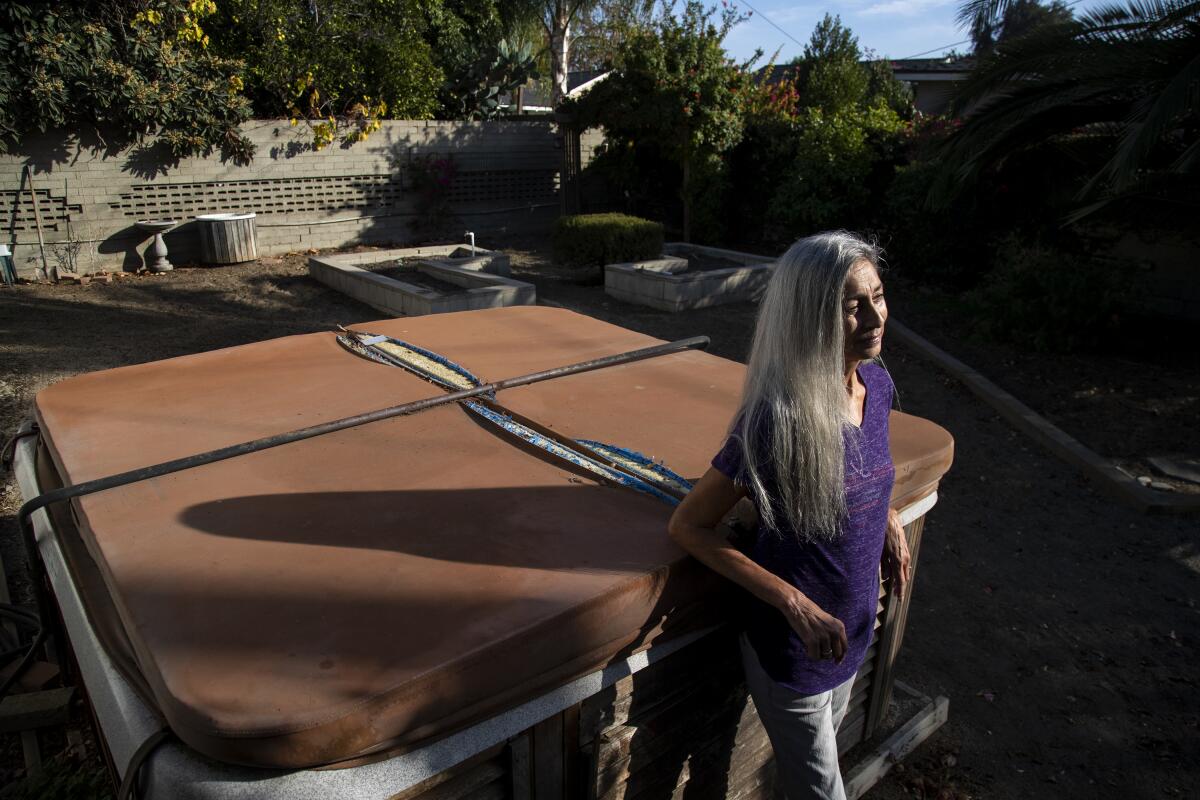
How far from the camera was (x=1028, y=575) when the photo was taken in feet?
13.1

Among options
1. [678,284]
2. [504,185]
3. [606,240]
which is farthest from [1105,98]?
[504,185]

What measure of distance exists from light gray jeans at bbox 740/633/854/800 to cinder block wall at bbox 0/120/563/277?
11.3m

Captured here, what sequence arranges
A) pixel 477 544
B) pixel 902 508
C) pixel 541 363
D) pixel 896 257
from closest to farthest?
pixel 477 544
pixel 902 508
pixel 541 363
pixel 896 257

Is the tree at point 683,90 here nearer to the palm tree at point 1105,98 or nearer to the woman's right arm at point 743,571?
the palm tree at point 1105,98

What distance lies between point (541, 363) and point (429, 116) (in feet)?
44.9

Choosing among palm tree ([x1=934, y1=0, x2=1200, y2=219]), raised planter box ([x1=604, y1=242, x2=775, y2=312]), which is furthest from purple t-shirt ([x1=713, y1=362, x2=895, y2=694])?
raised planter box ([x1=604, y1=242, x2=775, y2=312])

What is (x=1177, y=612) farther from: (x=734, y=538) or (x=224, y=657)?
(x=224, y=657)

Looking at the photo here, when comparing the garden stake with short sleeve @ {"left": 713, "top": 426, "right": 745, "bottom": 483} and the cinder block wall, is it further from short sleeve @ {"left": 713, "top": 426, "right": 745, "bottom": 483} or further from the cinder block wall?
short sleeve @ {"left": 713, "top": 426, "right": 745, "bottom": 483}

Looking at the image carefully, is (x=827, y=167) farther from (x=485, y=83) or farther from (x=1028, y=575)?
(x=485, y=83)

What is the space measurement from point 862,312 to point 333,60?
13333mm

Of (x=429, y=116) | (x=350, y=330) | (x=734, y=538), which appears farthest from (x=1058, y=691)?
(x=429, y=116)

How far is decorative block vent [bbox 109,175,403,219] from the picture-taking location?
10.7m

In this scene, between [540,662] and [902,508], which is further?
[902,508]

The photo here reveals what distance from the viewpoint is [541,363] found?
274 cm
